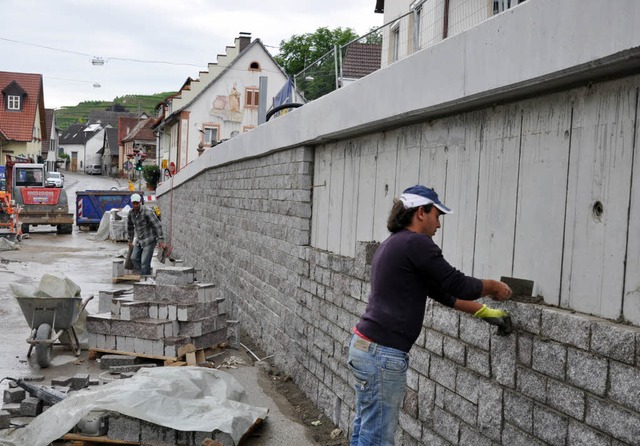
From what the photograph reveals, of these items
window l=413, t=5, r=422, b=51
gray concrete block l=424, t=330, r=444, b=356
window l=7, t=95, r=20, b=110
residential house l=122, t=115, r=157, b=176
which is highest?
window l=7, t=95, r=20, b=110

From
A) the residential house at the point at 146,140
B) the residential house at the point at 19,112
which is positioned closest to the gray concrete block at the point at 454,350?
the residential house at the point at 19,112

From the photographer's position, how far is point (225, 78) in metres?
48.7

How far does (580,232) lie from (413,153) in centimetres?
206

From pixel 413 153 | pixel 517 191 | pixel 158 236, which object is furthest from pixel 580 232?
pixel 158 236

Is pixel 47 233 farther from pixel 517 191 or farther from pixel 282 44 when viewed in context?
pixel 282 44

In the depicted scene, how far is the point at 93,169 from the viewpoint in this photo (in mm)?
105562

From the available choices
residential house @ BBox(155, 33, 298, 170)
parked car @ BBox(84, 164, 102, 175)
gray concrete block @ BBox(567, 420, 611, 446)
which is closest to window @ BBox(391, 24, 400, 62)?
gray concrete block @ BBox(567, 420, 611, 446)

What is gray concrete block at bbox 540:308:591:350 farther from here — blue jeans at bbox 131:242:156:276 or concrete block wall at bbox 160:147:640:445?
blue jeans at bbox 131:242:156:276

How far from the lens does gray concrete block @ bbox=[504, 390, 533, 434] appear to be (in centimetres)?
385

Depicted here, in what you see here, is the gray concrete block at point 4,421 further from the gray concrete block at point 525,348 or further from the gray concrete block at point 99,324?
the gray concrete block at point 525,348

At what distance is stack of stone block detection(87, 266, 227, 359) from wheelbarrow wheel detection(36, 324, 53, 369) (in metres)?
0.59

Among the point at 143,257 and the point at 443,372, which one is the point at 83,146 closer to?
the point at 143,257

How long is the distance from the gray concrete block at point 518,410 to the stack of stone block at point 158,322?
18.8ft

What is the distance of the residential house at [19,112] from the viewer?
190ft
